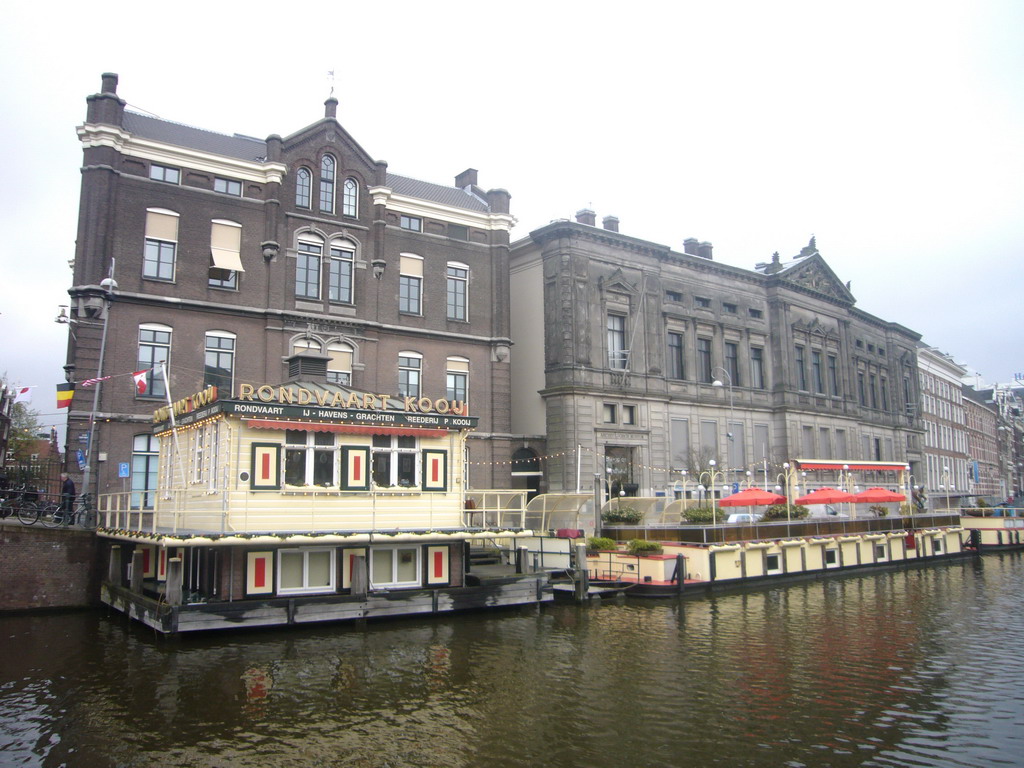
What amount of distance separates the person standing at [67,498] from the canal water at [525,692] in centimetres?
422

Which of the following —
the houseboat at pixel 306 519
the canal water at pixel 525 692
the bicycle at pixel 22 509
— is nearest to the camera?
the canal water at pixel 525 692

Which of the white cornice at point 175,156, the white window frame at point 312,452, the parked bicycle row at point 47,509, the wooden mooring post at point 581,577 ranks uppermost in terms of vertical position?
the white cornice at point 175,156

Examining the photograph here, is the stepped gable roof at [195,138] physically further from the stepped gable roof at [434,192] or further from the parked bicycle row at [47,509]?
the parked bicycle row at [47,509]

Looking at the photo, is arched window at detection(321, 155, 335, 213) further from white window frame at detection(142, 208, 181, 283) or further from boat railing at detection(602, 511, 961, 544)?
boat railing at detection(602, 511, 961, 544)

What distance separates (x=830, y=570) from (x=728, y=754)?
2718 cm

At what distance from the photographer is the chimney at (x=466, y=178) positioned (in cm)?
4938

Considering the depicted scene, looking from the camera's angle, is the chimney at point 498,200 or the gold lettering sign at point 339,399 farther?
the chimney at point 498,200

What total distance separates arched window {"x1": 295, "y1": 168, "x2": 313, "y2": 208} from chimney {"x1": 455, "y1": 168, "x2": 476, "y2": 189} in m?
12.6

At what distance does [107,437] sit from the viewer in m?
32.2

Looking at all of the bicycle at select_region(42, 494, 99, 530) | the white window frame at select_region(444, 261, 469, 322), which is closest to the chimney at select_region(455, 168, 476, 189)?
the white window frame at select_region(444, 261, 469, 322)

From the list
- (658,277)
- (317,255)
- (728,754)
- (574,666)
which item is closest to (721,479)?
(658,277)

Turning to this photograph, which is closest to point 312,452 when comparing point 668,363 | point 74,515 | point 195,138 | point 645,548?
point 74,515

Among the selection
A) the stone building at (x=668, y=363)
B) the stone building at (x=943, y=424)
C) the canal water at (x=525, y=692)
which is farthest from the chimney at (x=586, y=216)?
the stone building at (x=943, y=424)

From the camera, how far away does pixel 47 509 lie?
28.1m
